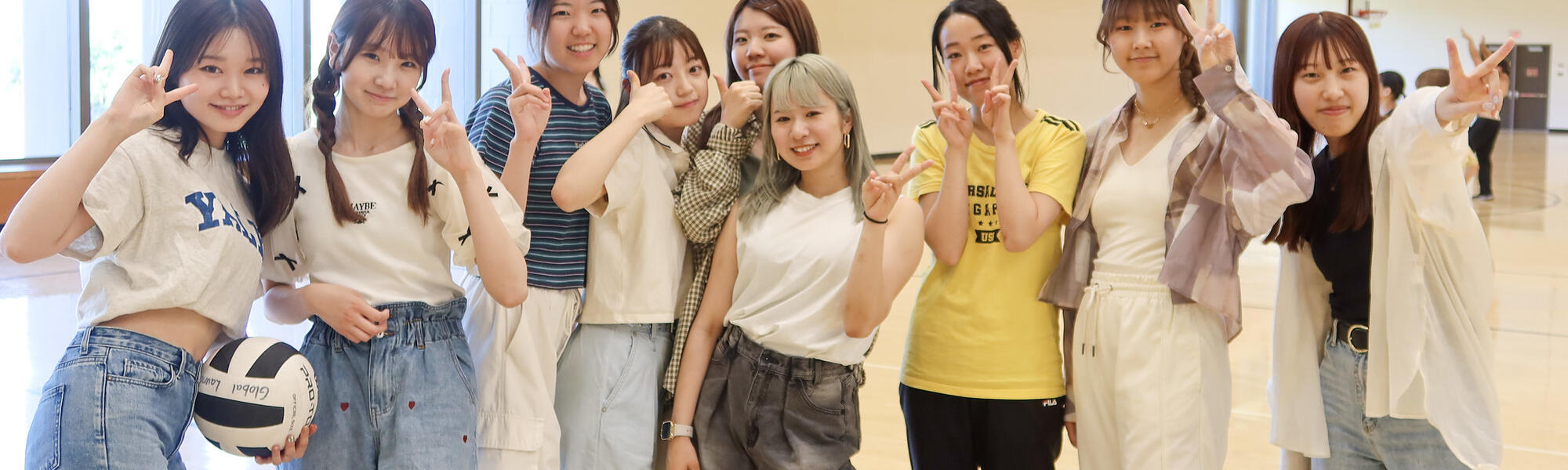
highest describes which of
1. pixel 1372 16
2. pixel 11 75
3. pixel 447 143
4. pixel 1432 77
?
pixel 1372 16

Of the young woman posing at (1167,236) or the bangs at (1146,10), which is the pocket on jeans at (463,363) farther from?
the bangs at (1146,10)

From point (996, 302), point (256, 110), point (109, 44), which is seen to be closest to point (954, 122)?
point (996, 302)

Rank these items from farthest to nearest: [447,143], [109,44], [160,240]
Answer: [109,44] < [447,143] < [160,240]

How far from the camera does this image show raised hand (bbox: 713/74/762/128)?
8.09 ft

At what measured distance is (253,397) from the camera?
199 cm

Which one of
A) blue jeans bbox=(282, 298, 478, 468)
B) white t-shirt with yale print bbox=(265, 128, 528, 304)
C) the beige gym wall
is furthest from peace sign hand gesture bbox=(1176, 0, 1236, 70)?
the beige gym wall

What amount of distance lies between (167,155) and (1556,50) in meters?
29.4

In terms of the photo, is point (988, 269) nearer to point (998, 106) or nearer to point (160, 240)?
point (998, 106)

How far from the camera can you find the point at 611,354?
2.42 meters

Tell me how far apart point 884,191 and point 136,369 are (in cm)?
132

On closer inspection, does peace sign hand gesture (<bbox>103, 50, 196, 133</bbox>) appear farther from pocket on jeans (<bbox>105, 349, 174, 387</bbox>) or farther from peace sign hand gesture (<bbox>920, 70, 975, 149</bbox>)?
peace sign hand gesture (<bbox>920, 70, 975, 149</bbox>)

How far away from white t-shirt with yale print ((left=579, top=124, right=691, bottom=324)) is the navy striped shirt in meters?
0.04

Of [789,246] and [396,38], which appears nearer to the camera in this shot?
[396,38]

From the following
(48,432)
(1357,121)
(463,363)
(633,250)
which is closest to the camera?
(48,432)
